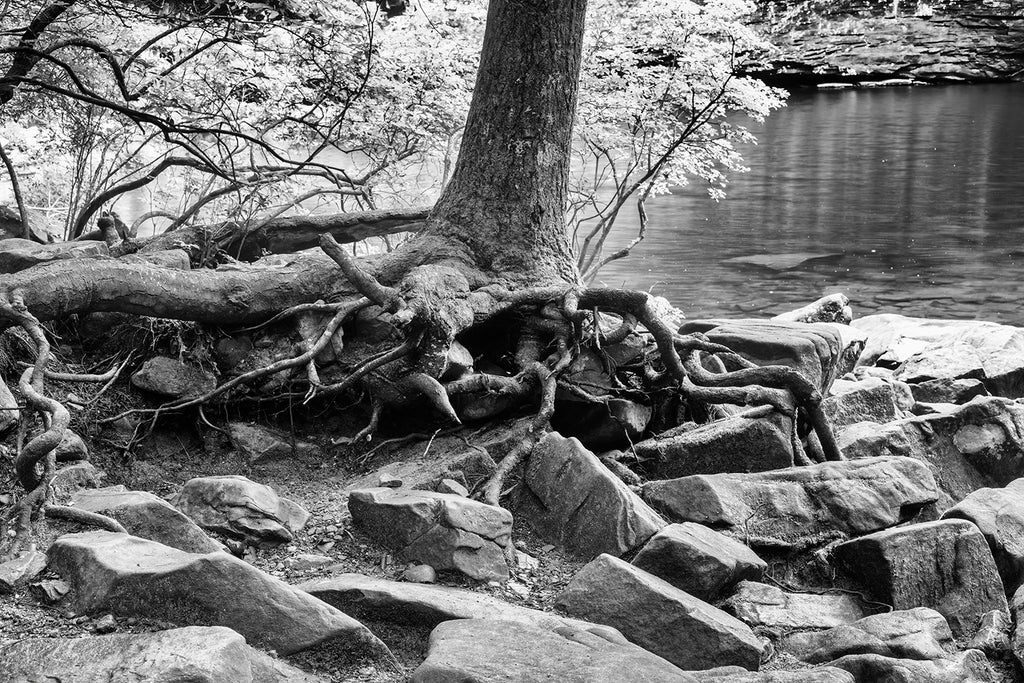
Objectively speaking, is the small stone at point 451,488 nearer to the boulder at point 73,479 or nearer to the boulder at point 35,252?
the boulder at point 73,479

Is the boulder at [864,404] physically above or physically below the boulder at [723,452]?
below

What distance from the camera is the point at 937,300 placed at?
2039 cm

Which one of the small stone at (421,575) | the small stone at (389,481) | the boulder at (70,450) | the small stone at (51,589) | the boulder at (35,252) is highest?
the boulder at (35,252)

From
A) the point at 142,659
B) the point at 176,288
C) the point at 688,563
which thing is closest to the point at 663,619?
the point at 688,563

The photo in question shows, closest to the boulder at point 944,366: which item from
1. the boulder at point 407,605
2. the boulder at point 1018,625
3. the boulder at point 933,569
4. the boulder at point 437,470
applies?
the boulder at point 933,569

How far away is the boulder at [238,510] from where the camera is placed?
507 centimetres

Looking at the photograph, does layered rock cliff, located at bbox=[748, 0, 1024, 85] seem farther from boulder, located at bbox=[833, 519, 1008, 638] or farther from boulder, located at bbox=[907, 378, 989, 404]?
boulder, located at bbox=[833, 519, 1008, 638]

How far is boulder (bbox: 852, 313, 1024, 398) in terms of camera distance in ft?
36.9

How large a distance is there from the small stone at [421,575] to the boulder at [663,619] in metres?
0.69

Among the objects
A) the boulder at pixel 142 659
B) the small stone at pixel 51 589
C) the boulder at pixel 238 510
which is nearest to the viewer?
the boulder at pixel 142 659

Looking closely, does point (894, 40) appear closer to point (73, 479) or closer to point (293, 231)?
point (293, 231)

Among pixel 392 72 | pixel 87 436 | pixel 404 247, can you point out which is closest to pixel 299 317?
pixel 404 247

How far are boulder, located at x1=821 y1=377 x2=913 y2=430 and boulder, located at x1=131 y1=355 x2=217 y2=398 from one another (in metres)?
5.30

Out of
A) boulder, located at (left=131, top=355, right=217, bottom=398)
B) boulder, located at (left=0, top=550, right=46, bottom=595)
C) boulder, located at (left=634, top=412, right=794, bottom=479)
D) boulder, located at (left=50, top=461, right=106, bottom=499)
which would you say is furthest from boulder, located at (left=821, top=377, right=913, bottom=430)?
boulder, located at (left=0, top=550, right=46, bottom=595)
